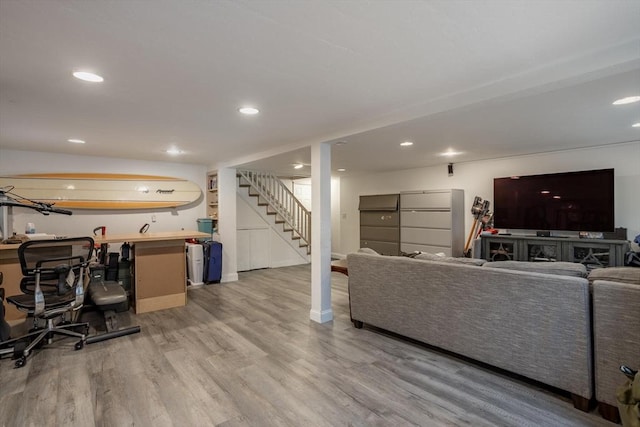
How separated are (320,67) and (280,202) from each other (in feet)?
18.2

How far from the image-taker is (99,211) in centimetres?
534

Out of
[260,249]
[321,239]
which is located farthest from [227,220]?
[321,239]

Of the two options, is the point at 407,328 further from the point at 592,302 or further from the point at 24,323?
the point at 24,323

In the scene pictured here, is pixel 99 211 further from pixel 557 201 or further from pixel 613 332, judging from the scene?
pixel 557 201

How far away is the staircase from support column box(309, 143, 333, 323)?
3084mm

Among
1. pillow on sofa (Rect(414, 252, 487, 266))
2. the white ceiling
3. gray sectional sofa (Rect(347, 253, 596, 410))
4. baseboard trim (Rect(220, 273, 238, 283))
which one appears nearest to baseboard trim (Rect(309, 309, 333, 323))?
gray sectional sofa (Rect(347, 253, 596, 410))

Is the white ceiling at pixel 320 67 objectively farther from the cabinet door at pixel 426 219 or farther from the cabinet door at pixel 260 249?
the cabinet door at pixel 260 249

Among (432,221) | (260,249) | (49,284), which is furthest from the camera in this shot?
(260,249)

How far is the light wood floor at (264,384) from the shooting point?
6.54ft

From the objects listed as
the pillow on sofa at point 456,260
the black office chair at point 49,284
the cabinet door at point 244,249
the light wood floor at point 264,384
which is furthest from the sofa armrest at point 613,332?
the cabinet door at point 244,249

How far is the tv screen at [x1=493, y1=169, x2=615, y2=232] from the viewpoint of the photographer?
14.5 ft

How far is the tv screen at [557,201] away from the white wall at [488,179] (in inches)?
8.7

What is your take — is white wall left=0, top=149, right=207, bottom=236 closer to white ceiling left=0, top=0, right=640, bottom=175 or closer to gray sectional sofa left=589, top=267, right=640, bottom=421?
white ceiling left=0, top=0, right=640, bottom=175

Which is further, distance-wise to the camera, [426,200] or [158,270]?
[426,200]
